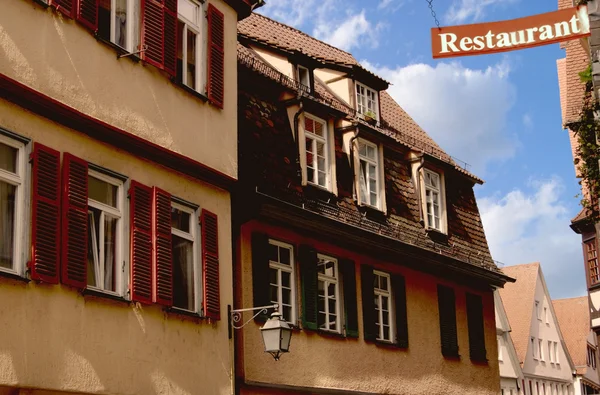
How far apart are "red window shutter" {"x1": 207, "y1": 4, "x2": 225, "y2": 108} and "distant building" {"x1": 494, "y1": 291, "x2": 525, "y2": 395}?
100 ft

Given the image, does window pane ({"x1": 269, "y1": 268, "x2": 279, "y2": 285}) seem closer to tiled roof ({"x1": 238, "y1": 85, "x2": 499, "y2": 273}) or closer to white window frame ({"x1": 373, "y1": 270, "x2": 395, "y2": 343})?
tiled roof ({"x1": 238, "y1": 85, "x2": 499, "y2": 273})

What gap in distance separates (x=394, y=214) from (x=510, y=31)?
927cm

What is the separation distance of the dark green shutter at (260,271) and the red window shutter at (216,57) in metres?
2.57

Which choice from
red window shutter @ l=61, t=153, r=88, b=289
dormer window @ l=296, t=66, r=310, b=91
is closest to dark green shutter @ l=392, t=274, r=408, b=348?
dormer window @ l=296, t=66, r=310, b=91

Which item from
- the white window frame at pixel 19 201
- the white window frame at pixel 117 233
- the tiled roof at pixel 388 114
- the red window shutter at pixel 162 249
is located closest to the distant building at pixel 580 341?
the tiled roof at pixel 388 114

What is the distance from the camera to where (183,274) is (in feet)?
48.2

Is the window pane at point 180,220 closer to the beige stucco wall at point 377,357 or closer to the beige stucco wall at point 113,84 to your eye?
the beige stucco wall at point 113,84

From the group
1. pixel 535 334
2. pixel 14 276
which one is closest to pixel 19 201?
pixel 14 276

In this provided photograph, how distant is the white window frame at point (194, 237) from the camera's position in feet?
48.3

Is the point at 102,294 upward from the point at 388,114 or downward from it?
downward

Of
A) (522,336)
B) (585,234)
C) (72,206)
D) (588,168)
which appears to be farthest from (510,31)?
(522,336)

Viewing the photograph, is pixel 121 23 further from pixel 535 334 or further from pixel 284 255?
pixel 535 334

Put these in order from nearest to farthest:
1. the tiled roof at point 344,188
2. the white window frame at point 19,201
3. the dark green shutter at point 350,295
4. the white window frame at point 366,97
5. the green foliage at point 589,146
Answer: the white window frame at point 19,201, the green foliage at point 589,146, the tiled roof at point 344,188, the dark green shutter at point 350,295, the white window frame at point 366,97

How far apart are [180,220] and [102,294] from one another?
2428 mm
